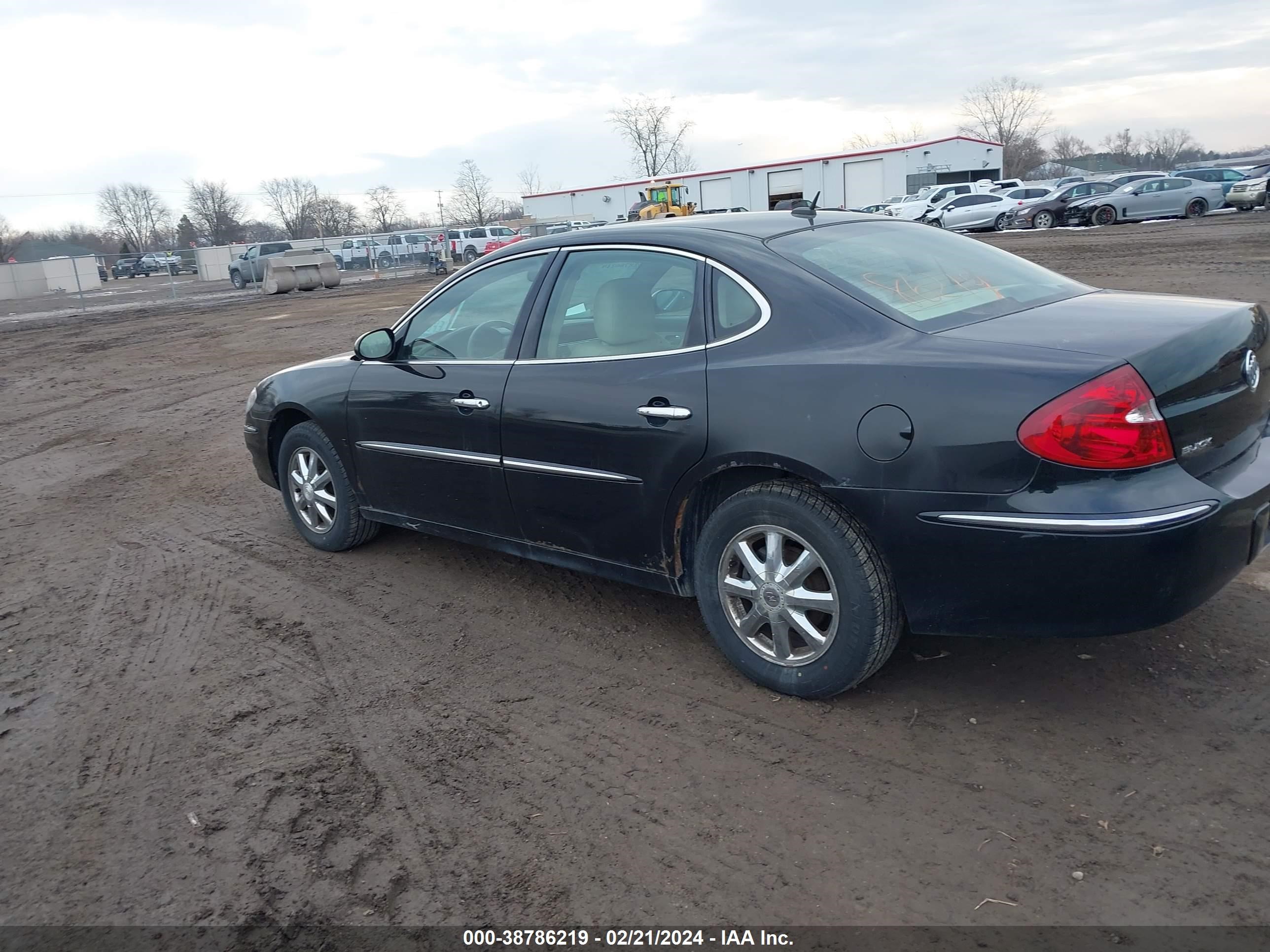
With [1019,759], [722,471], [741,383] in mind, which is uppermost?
[741,383]

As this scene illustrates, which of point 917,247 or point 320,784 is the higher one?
point 917,247

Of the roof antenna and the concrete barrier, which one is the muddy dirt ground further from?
the concrete barrier

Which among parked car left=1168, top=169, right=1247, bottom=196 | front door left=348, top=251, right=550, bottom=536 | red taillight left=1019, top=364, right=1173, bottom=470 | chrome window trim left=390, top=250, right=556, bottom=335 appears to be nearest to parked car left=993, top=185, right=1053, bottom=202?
parked car left=1168, top=169, right=1247, bottom=196

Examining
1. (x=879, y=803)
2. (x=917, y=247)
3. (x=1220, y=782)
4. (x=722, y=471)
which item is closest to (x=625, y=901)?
(x=879, y=803)

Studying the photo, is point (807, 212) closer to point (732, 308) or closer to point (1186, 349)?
point (732, 308)

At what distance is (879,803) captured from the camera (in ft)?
9.72

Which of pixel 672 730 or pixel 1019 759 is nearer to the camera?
pixel 1019 759

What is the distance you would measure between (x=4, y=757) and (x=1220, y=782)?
4148mm

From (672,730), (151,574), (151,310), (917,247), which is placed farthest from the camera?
(151,310)

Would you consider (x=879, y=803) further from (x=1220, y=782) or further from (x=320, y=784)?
(x=320, y=784)

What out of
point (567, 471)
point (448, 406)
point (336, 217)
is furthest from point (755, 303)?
point (336, 217)

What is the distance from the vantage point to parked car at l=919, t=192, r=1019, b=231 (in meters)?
35.5

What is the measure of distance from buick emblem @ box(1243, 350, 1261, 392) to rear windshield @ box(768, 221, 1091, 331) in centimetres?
68

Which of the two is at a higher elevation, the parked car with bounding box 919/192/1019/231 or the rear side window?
the rear side window
